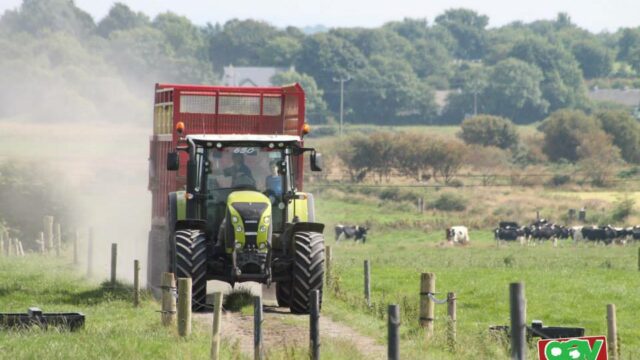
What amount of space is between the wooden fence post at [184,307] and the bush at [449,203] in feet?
199

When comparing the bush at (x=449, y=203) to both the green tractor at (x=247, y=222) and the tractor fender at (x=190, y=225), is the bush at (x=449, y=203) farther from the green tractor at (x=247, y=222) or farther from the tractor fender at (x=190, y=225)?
the tractor fender at (x=190, y=225)

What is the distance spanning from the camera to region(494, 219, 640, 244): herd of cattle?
6188 cm

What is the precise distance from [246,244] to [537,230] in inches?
1647

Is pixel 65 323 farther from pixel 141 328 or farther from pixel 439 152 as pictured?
pixel 439 152

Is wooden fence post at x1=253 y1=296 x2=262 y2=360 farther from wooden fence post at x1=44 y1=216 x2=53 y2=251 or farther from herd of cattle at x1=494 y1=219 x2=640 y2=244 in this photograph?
herd of cattle at x1=494 y1=219 x2=640 y2=244

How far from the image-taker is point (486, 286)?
34.0 meters

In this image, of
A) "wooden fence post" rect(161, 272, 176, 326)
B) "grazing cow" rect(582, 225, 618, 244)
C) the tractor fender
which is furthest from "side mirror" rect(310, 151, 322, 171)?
"grazing cow" rect(582, 225, 618, 244)

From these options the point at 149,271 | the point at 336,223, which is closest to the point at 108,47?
the point at 336,223

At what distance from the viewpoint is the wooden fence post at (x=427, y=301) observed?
21.1 meters

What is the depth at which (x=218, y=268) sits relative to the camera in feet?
76.8

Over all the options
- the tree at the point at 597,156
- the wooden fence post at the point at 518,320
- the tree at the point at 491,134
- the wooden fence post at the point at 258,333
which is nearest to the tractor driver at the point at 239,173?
the wooden fence post at the point at 258,333

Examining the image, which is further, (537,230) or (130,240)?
(537,230)

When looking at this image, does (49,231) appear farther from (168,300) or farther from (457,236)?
(168,300)

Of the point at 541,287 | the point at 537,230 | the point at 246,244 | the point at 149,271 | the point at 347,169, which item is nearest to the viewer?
the point at 246,244
